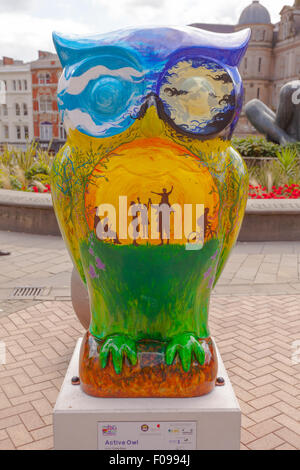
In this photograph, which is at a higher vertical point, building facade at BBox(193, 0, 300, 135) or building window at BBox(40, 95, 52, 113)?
building facade at BBox(193, 0, 300, 135)

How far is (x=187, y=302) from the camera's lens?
1.71 metres

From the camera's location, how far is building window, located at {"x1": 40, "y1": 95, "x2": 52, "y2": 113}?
41.5 metres

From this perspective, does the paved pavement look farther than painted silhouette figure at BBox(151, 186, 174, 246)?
Yes

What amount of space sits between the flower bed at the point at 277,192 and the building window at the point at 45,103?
1488 inches

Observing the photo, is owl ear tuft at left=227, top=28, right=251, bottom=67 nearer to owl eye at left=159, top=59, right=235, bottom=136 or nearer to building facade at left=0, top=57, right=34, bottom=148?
owl eye at left=159, top=59, right=235, bottom=136

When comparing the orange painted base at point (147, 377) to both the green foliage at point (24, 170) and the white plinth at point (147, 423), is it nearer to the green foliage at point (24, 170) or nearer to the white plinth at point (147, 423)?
the white plinth at point (147, 423)

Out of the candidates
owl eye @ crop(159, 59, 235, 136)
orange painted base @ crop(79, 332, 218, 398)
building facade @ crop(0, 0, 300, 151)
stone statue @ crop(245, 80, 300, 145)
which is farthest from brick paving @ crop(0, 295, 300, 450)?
building facade @ crop(0, 0, 300, 151)

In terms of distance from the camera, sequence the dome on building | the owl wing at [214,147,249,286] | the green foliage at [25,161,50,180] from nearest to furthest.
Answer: the owl wing at [214,147,249,286] → the green foliage at [25,161,50,180] → the dome on building

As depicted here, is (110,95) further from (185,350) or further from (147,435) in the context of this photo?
(147,435)

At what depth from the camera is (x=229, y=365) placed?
310 cm

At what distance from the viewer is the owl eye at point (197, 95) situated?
4.80 ft

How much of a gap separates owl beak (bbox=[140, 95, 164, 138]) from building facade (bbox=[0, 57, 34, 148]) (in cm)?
4333

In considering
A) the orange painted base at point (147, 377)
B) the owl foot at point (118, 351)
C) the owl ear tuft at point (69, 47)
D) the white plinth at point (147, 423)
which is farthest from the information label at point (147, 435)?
the owl ear tuft at point (69, 47)

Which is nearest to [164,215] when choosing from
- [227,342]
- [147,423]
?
[147,423]
